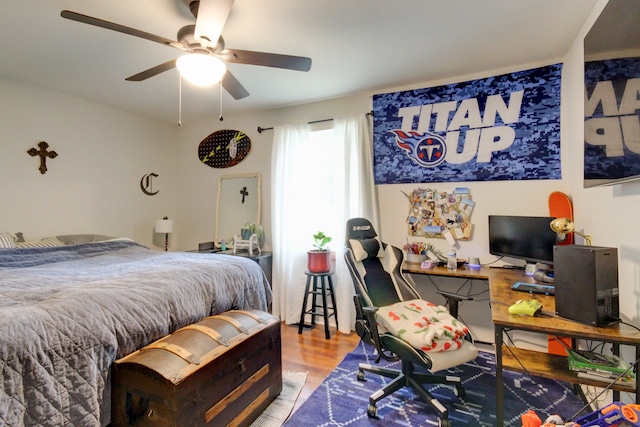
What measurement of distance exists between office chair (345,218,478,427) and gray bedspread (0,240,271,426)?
867 mm

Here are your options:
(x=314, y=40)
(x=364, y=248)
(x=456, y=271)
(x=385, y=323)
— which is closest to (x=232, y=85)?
(x=314, y=40)

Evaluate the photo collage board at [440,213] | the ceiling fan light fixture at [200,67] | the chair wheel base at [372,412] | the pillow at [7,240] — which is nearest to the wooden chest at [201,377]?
the chair wheel base at [372,412]

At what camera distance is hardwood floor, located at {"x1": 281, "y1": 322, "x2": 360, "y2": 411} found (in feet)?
7.47

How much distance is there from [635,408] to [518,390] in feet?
4.56

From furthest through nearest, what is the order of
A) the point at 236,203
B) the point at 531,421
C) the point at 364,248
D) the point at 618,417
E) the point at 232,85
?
the point at 236,203, the point at 364,248, the point at 232,85, the point at 531,421, the point at 618,417

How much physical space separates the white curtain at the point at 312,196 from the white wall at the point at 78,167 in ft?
5.85

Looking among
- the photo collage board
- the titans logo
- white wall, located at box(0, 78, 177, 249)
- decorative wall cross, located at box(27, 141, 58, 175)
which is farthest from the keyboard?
decorative wall cross, located at box(27, 141, 58, 175)

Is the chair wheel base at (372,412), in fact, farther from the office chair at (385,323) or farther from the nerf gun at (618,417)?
the nerf gun at (618,417)

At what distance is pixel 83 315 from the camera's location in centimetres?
132

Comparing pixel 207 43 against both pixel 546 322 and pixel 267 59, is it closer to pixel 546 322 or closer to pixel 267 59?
pixel 267 59

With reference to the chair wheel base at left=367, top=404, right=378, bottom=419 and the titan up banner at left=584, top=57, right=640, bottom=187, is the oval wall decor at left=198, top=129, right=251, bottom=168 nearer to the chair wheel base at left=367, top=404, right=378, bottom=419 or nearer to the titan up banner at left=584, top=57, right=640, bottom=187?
the chair wheel base at left=367, top=404, right=378, bottom=419

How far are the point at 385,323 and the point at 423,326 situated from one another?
0.24 meters

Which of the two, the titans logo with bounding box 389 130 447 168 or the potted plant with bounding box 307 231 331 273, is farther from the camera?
the potted plant with bounding box 307 231 331 273

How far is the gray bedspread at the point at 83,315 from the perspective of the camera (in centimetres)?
112
